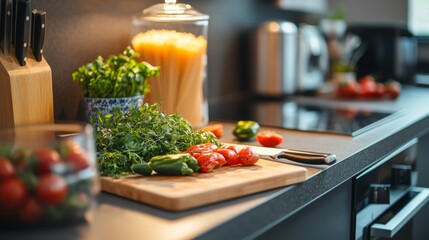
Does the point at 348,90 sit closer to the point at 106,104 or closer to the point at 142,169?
the point at 106,104

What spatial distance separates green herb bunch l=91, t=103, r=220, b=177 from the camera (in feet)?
3.80

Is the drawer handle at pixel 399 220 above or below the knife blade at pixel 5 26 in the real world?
below

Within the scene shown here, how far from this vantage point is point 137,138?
48.1 inches

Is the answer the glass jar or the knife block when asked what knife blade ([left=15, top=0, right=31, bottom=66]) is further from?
the glass jar

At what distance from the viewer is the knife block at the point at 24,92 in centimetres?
125

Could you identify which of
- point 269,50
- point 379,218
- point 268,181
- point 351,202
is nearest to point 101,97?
point 268,181

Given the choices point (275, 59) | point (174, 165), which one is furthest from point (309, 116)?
point (174, 165)

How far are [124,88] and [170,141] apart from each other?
24cm

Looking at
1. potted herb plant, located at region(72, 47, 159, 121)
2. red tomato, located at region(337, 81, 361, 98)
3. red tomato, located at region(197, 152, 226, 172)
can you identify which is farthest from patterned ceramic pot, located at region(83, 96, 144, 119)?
red tomato, located at region(337, 81, 361, 98)

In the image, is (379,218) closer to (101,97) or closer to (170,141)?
(170,141)

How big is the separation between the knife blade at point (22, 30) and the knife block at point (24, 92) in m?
0.02

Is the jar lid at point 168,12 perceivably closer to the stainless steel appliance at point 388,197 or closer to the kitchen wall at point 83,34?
the kitchen wall at point 83,34

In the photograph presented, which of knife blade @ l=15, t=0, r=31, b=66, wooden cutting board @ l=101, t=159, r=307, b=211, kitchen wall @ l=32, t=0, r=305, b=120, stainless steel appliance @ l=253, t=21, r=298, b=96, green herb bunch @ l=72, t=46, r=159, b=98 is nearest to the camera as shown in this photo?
wooden cutting board @ l=101, t=159, r=307, b=211

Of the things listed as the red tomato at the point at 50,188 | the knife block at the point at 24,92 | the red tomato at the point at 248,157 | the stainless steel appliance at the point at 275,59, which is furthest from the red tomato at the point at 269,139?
the stainless steel appliance at the point at 275,59
